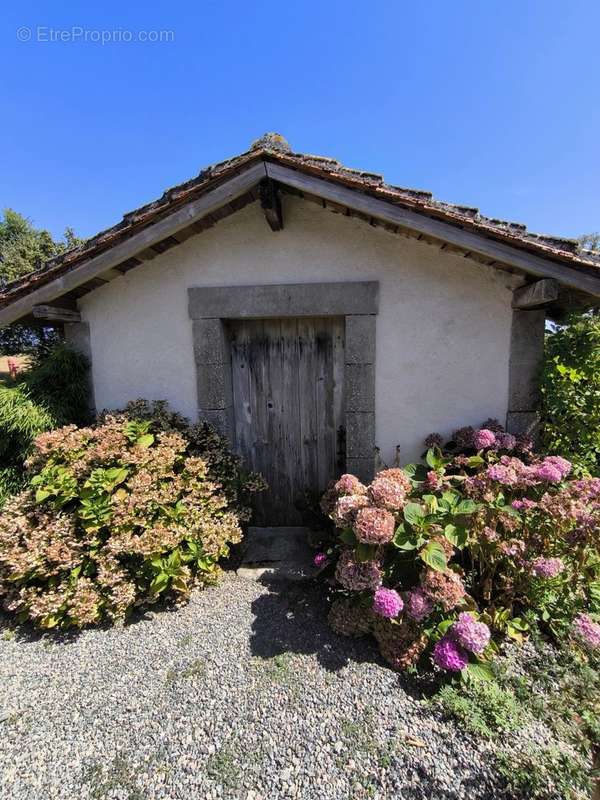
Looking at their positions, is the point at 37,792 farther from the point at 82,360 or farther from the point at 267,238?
the point at 267,238

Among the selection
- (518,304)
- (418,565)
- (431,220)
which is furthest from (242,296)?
(418,565)

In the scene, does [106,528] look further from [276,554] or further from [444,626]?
[444,626]

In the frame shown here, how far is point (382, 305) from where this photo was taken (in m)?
3.55

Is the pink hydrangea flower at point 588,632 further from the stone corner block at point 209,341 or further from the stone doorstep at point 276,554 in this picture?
the stone corner block at point 209,341

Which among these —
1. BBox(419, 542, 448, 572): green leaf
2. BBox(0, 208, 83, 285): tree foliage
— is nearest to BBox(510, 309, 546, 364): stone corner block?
BBox(419, 542, 448, 572): green leaf

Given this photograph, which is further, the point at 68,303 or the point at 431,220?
the point at 68,303

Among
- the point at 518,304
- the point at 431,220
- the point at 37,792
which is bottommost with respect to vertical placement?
the point at 37,792

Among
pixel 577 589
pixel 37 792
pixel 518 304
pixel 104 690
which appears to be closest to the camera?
pixel 37 792

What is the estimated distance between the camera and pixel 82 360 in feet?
12.8

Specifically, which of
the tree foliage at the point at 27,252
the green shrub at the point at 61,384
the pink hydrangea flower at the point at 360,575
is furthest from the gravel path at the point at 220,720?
the tree foliage at the point at 27,252

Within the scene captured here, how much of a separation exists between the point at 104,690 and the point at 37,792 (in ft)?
1.73

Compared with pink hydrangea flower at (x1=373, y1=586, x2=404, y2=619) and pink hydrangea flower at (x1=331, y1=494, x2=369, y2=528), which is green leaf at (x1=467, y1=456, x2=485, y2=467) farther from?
pink hydrangea flower at (x1=373, y1=586, x2=404, y2=619)

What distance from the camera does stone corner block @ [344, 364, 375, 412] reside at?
11.9 feet

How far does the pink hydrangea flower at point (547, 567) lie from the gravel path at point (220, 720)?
1085 millimetres
